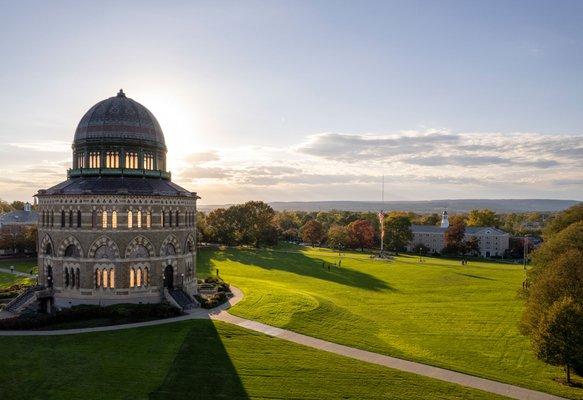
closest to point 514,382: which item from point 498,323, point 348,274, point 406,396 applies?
point 406,396

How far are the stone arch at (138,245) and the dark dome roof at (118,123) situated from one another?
11669 mm

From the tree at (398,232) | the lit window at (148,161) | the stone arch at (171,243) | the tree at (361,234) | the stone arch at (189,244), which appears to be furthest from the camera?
the tree at (361,234)

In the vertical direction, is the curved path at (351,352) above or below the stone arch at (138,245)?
below

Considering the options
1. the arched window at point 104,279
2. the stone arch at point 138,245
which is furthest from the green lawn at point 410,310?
the arched window at point 104,279

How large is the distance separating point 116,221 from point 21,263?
169 feet

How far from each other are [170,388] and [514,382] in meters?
23.3

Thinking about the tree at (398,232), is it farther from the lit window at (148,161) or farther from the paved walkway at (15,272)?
the lit window at (148,161)

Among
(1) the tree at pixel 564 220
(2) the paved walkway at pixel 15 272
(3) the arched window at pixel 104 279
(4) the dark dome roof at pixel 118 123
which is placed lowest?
(2) the paved walkway at pixel 15 272

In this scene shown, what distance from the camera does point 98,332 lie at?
4222cm

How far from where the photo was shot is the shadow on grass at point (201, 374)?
30.4 metres

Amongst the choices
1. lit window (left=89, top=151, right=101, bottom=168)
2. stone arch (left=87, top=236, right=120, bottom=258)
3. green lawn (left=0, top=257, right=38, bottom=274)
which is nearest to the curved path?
stone arch (left=87, top=236, right=120, bottom=258)

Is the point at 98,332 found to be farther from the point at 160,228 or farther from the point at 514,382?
the point at 514,382

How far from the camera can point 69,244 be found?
52.7 m

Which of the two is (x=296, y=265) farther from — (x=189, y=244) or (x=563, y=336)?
(x=563, y=336)
